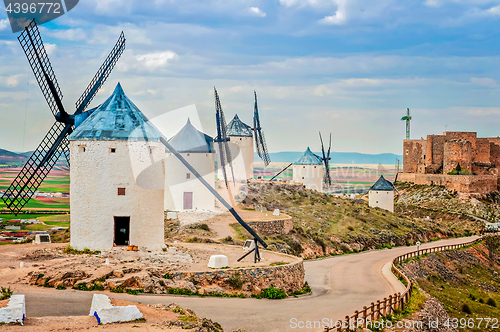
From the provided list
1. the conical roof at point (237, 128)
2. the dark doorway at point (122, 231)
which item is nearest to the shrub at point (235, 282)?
the dark doorway at point (122, 231)

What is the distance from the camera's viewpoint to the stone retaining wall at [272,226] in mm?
30656

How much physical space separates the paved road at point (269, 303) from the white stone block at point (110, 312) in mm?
1051

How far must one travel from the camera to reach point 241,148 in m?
49.1

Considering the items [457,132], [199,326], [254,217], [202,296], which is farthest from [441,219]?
[199,326]

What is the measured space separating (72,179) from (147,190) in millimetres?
2719

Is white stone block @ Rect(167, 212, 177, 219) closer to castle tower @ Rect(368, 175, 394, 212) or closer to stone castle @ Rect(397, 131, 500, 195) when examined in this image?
castle tower @ Rect(368, 175, 394, 212)

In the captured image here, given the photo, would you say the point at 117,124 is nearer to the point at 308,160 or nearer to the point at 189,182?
the point at 189,182

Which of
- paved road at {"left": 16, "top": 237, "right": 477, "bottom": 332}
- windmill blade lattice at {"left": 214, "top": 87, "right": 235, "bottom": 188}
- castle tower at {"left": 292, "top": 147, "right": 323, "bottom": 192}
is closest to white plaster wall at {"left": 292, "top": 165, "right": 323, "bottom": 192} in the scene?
castle tower at {"left": 292, "top": 147, "right": 323, "bottom": 192}

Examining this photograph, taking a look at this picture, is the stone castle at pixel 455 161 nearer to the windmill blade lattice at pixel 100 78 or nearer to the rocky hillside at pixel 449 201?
the rocky hillside at pixel 449 201

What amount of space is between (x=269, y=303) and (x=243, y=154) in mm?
33670

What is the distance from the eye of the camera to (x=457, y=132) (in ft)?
231

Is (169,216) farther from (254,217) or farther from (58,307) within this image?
(58,307)

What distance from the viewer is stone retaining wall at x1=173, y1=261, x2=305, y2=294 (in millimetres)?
16172

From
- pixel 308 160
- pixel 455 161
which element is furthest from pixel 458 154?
pixel 308 160
